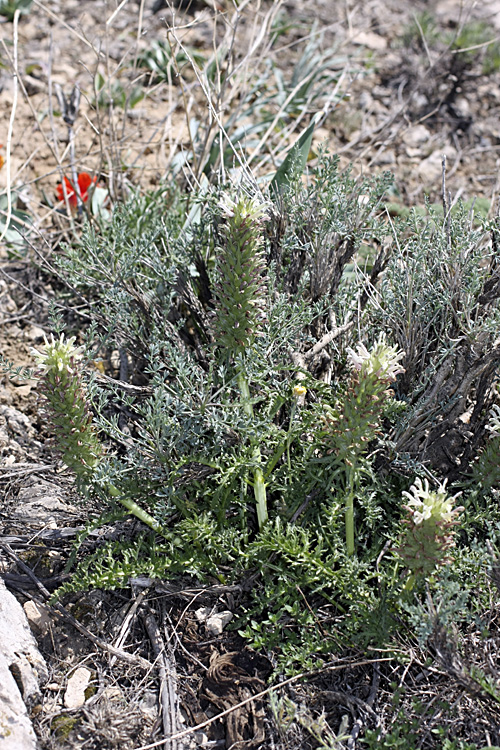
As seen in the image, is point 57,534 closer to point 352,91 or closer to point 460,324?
point 460,324

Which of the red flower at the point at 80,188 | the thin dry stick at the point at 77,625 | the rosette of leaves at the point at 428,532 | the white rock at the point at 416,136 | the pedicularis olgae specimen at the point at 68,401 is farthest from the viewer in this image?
the white rock at the point at 416,136

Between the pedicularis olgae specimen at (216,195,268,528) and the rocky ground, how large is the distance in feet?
2.90

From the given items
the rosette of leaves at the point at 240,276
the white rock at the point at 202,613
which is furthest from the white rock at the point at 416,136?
the white rock at the point at 202,613

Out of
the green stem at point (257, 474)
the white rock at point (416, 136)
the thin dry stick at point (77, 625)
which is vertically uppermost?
the white rock at point (416, 136)

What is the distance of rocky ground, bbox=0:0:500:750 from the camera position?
2064 mm

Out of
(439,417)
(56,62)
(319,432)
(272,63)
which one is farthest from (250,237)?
(56,62)

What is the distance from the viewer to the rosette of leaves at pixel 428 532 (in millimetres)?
1733

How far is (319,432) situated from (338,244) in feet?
2.78

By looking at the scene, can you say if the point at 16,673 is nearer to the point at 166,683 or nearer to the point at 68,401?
the point at 166,683

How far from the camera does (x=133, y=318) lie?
104 inches

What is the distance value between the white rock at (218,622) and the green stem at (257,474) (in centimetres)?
33

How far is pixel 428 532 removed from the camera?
1752mm

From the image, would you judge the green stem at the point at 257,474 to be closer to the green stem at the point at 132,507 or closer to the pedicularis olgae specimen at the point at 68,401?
the green stem at the point at 132,507

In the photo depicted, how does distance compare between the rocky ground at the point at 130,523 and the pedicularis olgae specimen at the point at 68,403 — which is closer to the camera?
the pedicularis olgae specimen at the point at 68,403
